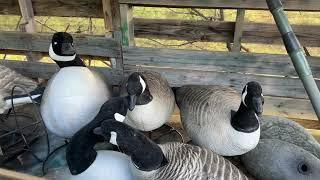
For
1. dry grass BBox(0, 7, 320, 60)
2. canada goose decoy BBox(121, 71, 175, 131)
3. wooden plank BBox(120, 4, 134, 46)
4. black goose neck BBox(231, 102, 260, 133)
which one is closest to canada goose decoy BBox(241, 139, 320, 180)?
black goose neck BBox(231, 102, 260, 133)

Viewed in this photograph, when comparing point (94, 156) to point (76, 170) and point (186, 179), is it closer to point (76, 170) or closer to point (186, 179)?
point (76, 170)

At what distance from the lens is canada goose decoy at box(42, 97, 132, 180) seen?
124 cm

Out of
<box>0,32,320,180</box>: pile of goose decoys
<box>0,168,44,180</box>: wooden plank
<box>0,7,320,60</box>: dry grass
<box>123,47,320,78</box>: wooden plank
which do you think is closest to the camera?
<box>0,168,44,180</box>: wooden plank

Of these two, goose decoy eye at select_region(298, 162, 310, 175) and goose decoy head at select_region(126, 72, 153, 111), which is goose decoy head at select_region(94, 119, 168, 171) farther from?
goose decoy eye at select_region(298, 162, 310, 175)

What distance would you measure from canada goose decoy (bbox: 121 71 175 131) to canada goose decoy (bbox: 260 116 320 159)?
0.50 m

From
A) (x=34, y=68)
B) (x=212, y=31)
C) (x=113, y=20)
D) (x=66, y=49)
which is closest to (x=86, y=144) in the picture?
(x=66, y=49)

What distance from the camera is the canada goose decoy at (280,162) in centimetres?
135

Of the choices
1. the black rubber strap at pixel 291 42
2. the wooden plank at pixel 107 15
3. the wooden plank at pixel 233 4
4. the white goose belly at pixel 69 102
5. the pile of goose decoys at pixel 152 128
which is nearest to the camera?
the black rubber strap at pixel 291 42

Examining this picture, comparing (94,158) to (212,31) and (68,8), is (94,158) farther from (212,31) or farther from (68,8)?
(212,31)

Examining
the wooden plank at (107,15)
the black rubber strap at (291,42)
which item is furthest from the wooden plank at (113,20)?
the black rubber strap at (291,42)

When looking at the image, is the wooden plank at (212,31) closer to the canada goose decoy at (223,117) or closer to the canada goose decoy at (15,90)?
the canada goose decoy at (223,117)

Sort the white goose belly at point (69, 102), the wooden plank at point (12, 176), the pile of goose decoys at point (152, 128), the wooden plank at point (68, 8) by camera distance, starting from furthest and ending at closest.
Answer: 1. the wooden plank at point (68, 8)
2. the white goose belly at point (69, 102)
3. the pile of goose decoys at point (152, 128)
4. the wooden plank at point (12, 176)

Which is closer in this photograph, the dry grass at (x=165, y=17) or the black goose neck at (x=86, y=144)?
the black goose neck at (x=86, y=144)

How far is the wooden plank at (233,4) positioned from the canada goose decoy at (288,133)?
0.56 metres
